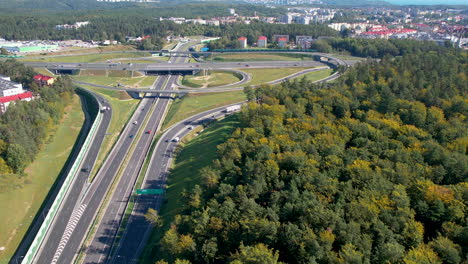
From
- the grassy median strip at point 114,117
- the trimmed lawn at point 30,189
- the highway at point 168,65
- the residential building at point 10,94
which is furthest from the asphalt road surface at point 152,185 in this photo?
the highway at point 168,65

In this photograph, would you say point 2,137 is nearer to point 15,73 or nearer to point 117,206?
point 117,206

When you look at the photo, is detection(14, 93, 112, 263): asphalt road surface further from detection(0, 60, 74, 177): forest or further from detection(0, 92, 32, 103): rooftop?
detection(0, 92, 32, 103): rooftop

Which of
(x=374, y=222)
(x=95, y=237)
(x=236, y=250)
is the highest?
(x=374, y=222)

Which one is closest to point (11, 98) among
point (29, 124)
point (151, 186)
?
point (29, 124)

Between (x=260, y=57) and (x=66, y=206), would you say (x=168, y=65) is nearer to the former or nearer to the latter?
(x=260, y=57)

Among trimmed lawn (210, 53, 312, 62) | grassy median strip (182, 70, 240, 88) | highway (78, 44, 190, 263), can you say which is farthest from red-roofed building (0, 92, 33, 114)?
trimmed lawn (210, 53, 312, 62)

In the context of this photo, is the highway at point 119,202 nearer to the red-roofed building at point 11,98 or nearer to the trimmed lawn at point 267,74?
the red-roofed building at point 11,98

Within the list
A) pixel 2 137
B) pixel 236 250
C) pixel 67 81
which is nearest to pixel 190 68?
pixel 67 81
